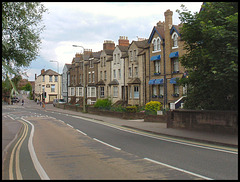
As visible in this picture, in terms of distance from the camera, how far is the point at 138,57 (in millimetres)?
38469

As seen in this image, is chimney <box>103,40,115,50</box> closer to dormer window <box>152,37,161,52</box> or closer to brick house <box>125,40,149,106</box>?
brick house <box>125,40,149,106</box>

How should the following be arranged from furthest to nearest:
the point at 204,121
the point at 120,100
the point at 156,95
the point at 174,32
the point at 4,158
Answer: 1. the point at 120,100
2. the point at 156,95
3. the point at 174,32
4. the point at 204,121
5. the point at 4,158

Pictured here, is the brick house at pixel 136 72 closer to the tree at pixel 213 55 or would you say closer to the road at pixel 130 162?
the tree at pixel 213 55

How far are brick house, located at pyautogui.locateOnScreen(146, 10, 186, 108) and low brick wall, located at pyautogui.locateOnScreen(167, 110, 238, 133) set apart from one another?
1029 cm

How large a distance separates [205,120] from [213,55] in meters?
5.36

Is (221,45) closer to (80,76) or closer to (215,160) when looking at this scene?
(215,160)

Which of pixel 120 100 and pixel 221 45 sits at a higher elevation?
pixel 221 45

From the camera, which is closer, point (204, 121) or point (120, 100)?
point (204, 121)

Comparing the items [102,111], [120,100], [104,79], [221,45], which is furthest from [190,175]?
[104,79]

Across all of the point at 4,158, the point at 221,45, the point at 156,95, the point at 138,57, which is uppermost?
the point at 138,57

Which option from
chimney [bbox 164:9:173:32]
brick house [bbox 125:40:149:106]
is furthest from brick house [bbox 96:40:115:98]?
chimney [bbox 164:9:173:32]

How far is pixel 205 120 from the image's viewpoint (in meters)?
16.9

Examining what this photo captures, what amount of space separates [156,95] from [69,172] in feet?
88.8

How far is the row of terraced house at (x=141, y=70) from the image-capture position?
1248 inches
